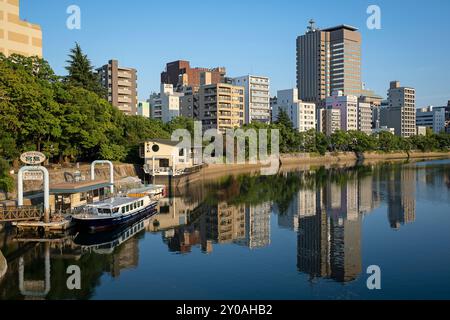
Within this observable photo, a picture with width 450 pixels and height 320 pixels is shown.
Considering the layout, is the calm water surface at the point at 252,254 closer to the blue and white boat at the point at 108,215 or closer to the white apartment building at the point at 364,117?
the blue and white boat at the point at 108,215

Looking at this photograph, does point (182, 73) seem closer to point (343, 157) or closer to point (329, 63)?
point (329, 63)

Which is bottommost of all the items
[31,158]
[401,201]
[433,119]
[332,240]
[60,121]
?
[332,240]

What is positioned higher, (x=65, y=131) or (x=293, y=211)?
(x=65, y=131)

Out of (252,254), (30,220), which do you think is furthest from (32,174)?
(252,254)

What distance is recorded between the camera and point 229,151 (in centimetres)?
8206

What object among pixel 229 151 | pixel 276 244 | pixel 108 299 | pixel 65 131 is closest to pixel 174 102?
pixel 229 151

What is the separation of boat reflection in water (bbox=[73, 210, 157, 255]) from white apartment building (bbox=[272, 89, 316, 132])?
108 meters

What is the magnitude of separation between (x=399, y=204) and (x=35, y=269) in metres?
31.7

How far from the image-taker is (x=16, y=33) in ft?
192

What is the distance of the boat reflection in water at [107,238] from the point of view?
24959 millimetres

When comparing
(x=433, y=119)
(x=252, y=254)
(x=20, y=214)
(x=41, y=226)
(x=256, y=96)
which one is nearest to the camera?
(x=252, y=254)

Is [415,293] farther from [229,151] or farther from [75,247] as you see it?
[229,151]

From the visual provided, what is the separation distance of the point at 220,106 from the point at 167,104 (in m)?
21.4
